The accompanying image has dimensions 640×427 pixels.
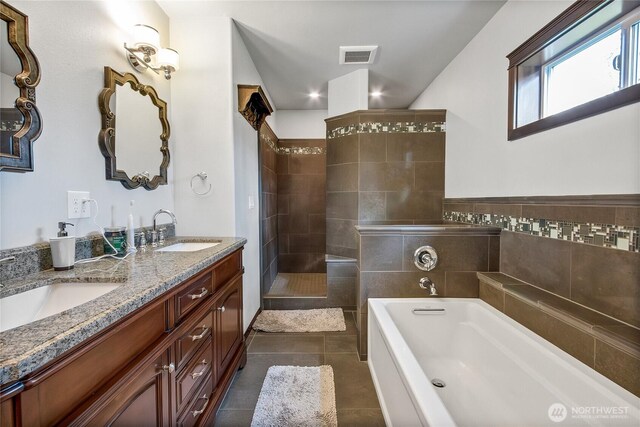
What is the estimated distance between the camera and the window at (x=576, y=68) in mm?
1081

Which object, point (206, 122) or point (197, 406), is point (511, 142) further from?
point (197, 406)

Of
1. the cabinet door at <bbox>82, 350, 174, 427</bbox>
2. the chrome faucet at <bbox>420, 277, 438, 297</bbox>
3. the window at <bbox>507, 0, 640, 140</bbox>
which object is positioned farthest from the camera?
the chrome faucet at <bbox>420, 277, 438, 297</bbox>

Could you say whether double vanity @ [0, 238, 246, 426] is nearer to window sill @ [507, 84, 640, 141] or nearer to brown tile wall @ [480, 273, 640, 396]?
brown tile wall @ [480, 273, 640, 396]

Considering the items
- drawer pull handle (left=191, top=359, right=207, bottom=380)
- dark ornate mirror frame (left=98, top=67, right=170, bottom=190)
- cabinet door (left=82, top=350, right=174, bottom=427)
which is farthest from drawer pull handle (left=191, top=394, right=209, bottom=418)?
dark ornate mirror frame (left=98, top=67, right=170, bottom=190)

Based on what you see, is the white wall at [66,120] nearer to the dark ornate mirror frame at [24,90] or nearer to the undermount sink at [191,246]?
the dark ornate mirror frame at [24,90]

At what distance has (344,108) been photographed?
9.65 ft

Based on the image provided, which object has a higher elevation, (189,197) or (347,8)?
(347,8)

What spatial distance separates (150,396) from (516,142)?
2.29 m

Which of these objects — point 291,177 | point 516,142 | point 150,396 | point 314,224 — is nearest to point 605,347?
point 516,142

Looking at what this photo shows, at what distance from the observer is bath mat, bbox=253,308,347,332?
2.34 m

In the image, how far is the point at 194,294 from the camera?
111 centimetres

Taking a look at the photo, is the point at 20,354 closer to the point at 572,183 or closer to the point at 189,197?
→ the point at 189,197

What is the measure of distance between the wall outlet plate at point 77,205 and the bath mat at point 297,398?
134cm

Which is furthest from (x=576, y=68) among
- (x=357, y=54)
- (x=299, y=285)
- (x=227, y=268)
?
(x=299, y=285)
